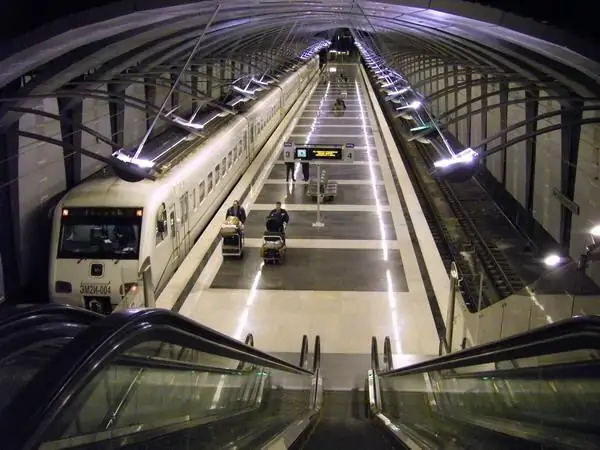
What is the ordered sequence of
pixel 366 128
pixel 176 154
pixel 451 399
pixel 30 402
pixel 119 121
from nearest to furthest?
pixel 30 402
pixel 451 399
pixel 176 154
pixel 119 121
pixel 366 128

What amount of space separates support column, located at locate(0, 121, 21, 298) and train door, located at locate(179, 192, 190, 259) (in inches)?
121

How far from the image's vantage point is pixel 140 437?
3279mm

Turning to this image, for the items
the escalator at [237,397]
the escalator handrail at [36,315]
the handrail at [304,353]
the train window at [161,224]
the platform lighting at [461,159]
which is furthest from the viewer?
the train window at [161,224]

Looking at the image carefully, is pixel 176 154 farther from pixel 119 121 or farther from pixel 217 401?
pixel 217 401

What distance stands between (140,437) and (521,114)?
18.9 meters

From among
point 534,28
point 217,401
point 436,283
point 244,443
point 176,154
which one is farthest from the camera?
point 176,154

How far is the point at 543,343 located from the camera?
356cm

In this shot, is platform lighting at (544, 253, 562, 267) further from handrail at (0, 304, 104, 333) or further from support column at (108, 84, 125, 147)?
handrail at (0, 304, 104, 333)

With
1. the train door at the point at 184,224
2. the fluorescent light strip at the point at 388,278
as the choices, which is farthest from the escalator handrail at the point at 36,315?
the train door at the point at 184,224

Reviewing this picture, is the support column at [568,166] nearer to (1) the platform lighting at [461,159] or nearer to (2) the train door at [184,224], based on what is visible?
(1) the platform lighting at [461,159]

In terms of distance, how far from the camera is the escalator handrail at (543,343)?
2941 millimetres

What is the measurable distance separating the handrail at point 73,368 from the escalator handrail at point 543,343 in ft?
6.04

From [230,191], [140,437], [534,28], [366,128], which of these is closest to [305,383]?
[534,28]

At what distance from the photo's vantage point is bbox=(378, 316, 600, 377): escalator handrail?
2.94m
